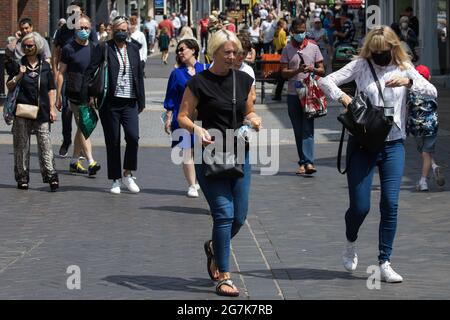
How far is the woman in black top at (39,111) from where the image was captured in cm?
1438

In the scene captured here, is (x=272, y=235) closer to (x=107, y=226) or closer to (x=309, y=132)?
(x=107, y=226)

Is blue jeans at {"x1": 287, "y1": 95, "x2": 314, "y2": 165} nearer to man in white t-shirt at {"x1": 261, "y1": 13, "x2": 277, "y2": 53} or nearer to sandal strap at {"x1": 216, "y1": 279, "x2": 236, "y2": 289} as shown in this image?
sandal strap at {"x1": 216, "y1": 279, "x2": 236, "y2": 289}

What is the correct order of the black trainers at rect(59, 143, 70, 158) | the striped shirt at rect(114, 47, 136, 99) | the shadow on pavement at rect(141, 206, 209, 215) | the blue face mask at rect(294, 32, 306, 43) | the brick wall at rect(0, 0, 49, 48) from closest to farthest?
the shadow on pavement at rect(141, 206, 209, 215)
the striped shirt at rect(114, 47, 136, 99)
the blue face mask at rect(294, 32, 306, 43)
the black trainers at rect(59, 143, 70, 158)
the brick wall at rect(0, 0, 49, 48)

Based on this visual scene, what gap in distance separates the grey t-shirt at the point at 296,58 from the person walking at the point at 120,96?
6.45ft

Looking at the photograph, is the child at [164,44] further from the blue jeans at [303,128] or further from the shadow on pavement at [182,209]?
the shadow on pavement at [182,209]

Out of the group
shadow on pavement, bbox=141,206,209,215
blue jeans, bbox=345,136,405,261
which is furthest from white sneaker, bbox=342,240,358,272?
shadow on pavement, bbox=141,206,209,215

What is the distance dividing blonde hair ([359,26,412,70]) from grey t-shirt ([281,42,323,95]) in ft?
19.0

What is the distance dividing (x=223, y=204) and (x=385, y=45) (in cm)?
158

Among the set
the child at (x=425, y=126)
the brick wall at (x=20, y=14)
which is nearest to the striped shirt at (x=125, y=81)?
the child at (x=425, y=126)

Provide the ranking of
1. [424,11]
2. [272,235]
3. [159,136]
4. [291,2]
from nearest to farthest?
[272,235]
[159,136]
[424,11]
[291,2]

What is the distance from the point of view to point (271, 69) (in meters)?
26.4

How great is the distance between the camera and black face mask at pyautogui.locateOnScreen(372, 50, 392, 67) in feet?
30.6

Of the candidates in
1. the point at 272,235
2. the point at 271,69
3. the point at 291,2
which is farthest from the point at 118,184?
the point at 291,2

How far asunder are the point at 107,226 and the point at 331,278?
3.06 metres
